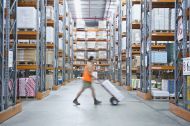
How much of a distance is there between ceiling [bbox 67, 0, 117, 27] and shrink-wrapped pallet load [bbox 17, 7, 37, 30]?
62.5 ft

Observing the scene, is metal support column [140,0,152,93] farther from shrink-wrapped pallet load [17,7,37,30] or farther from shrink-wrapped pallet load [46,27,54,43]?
shrink-wrapped pallet load [46,27,54,43]

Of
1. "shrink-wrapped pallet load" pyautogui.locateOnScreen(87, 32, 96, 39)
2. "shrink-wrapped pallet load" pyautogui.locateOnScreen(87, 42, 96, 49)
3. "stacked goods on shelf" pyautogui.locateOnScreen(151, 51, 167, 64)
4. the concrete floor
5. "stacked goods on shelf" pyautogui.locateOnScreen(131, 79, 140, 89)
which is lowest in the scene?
the concrete floor

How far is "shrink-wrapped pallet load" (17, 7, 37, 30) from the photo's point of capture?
35.6 ft

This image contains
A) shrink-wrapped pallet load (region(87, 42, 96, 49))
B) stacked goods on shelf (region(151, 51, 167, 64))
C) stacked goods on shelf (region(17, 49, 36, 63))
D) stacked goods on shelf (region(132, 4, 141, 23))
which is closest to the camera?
stacked goods on shelf (region(151, 51, 167, 64))

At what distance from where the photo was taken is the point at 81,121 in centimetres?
638

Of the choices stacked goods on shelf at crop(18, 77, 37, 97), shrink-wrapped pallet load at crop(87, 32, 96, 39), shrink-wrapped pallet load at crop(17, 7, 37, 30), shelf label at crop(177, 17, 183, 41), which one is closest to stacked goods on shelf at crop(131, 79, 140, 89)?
stacked goods on shelf at crop(18, 77, 37, 97)

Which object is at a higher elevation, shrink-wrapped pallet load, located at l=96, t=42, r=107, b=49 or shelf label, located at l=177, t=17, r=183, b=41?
shrink-wrapped pallet load, located at l=96, t=42, r=107, b=49

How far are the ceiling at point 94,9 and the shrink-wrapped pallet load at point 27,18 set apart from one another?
62.5 feet

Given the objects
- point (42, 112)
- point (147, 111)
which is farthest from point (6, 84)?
point (147, 111)

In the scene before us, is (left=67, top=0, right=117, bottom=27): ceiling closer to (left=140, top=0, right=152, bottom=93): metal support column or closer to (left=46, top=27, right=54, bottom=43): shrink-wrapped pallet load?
(left=46, top=27, right=54, bottom=43): shrink-wrapped pallet load

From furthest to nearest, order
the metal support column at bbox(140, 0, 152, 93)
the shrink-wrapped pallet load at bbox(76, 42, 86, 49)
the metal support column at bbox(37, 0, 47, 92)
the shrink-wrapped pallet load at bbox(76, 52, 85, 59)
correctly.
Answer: the shrink-wrapped pallet load at bbox(76, 52, 85, 59)
the shrink-wrapped pallet load at bbox(76, 42, 86, 49)
the metal support column at bbox(37, 0, 47, 92)
the metal support column at bbox(140, 0, 152, 93)

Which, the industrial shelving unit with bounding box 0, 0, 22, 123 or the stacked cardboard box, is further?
the stacked cardboard box

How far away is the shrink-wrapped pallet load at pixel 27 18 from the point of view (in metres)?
10.8

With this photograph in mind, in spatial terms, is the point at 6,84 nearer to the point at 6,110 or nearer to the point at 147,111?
the point at 6,110
